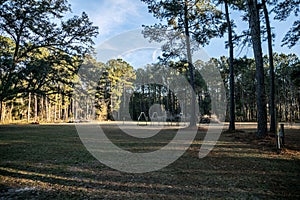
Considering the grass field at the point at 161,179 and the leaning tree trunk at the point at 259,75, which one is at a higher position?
the leaning tree trunk at the point at 259,75

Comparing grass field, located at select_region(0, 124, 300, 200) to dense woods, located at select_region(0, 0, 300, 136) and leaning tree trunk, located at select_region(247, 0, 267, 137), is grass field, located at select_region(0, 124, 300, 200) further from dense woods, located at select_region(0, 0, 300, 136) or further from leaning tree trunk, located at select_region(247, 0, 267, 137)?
leaning tree trunk, located at select_region(247, 0, 267, 137)

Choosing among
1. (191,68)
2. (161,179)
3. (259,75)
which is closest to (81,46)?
(161,179)

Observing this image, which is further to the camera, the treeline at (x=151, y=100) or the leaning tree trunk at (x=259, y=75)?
the treeline at (x=151, y=100)

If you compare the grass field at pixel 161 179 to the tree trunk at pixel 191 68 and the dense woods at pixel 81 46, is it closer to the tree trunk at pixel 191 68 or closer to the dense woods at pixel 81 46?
the dense woods at pixel 81 46

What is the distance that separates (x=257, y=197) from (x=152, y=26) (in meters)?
12.3

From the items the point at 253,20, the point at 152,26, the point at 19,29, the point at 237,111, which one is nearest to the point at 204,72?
the point at 237,111

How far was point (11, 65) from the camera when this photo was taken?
5.61m

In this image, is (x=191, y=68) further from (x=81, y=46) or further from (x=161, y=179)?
(x=161, y=179)

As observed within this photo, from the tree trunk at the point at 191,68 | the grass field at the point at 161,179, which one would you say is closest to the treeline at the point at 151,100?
the tree trunk at the point at 191,68

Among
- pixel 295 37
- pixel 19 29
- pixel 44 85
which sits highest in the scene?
pixel 295 37

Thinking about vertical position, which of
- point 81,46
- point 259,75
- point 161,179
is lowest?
point 161,179

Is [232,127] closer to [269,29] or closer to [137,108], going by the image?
[269,29]

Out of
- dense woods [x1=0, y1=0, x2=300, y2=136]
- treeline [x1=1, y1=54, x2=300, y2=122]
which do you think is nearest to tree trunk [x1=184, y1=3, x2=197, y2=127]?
dense woods [x1=0, y1=0, x2=300, y2=136]

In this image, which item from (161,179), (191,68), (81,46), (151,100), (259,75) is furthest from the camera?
(151,100)
